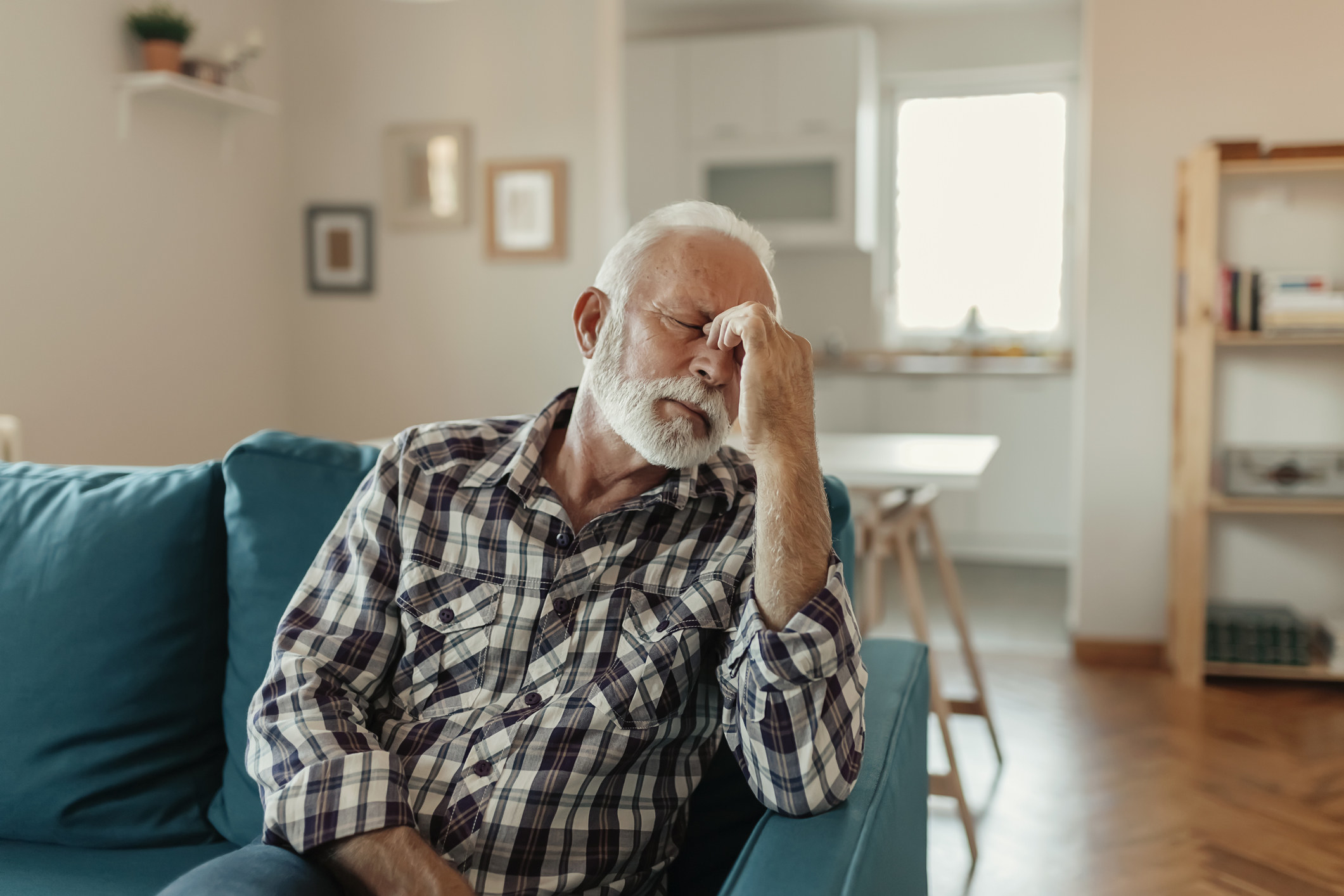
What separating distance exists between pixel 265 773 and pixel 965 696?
2.52m

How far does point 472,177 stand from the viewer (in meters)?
4.15

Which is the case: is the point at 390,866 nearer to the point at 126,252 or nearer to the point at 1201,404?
the point at 126,252

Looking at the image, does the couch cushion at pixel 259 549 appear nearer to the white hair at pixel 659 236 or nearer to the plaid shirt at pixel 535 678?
the plaid shirt at pixel 535 678

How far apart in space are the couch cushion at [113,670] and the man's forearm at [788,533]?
781mm

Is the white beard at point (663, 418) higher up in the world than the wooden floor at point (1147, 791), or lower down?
higher up

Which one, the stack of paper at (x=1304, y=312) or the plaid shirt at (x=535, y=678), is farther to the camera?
the stack of paper at (x=1304, y=312)

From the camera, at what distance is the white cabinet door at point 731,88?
5547 mm

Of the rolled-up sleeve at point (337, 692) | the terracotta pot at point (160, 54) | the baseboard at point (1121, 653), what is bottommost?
the baseboard at point (1121, 653)

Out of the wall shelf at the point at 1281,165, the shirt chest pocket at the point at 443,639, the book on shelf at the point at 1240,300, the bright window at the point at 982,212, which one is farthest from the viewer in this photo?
the bright window at the point at 982,212

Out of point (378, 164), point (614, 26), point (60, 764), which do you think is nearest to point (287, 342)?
point (378, 164)

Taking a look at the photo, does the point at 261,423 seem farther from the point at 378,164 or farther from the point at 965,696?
the point at 965,696

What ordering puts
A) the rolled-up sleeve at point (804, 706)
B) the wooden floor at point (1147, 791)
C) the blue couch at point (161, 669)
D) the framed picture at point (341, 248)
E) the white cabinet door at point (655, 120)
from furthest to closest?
the white cabinet door at point (655, 120), the framed picture at point (341, 248), the wooden floor at point (1147, 791), the blue couch at point (161, 669), the rolled-up sleeve at point (804, 706)

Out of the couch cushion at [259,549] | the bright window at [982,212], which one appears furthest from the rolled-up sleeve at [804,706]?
the bright window at [982,212]

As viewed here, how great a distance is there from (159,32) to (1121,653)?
3.63 m
